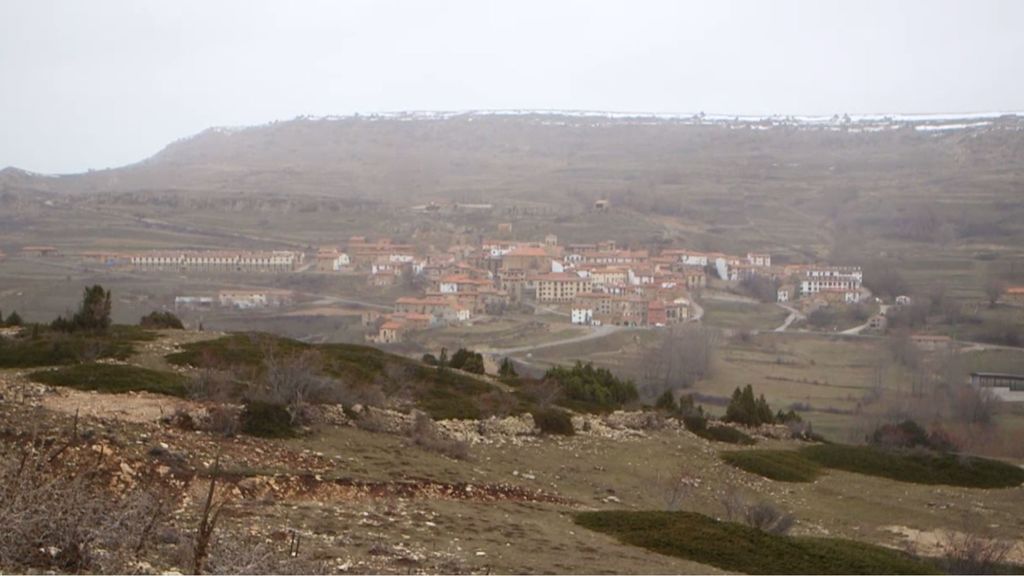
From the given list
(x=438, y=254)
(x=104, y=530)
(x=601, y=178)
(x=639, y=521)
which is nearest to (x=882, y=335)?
(x=438, y=254)

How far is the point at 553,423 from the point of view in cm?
1516

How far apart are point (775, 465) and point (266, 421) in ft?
27.5

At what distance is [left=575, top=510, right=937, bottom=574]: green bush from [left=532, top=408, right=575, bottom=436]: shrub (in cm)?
587

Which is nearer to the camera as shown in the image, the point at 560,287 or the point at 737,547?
the point at 737,547

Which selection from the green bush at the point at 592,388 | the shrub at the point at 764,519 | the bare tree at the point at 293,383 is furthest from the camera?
the green bush at the point at 592,388

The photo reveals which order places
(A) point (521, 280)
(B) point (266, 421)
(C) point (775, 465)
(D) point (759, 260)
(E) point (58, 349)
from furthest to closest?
(D) point (759, 260)
(A) point (521, 280)
(C) point (775, 465)
(E) point (58, 349)
(B) point (266, 421)

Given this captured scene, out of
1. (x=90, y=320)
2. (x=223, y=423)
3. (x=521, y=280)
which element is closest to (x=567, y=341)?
(x=521, y=280)

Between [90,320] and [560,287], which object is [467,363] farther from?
[560,287]

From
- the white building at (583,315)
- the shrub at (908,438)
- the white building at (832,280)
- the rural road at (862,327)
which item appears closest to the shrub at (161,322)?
the shrub at (908,438)

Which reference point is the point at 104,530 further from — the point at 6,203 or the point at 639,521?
the point at 6,203

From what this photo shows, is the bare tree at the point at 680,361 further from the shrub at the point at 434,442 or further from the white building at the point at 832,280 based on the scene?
the shrub at the point at 434,442

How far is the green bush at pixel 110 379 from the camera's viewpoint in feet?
39.1

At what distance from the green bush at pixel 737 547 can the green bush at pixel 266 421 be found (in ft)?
11.6

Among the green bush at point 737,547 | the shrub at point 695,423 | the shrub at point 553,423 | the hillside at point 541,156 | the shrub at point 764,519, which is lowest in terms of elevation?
the shrub at point 695,423
